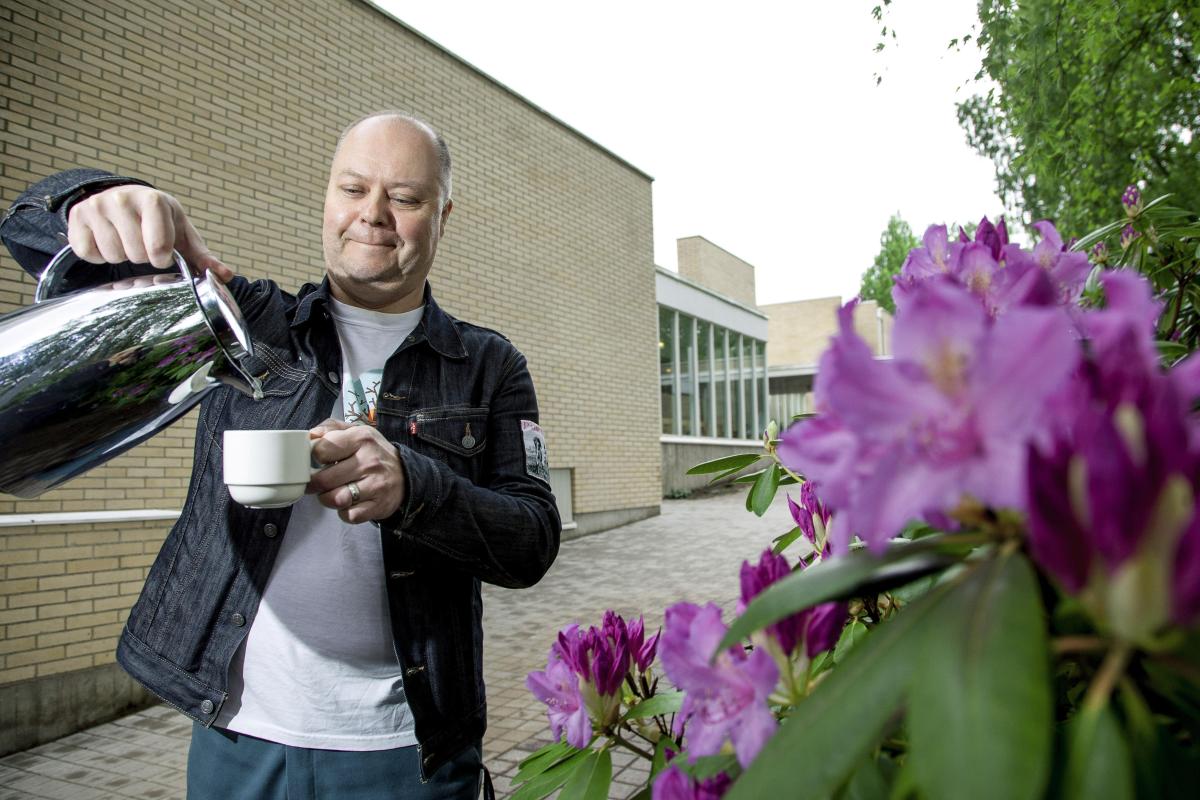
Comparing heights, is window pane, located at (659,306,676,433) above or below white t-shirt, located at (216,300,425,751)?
above

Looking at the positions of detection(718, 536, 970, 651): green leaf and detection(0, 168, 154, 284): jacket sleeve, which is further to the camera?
detection(0, 168, 154, 284): jacket sleeve

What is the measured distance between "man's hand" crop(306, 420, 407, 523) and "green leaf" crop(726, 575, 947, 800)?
0.99m

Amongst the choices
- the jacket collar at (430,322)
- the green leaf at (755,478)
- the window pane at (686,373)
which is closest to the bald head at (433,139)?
the jacket collar at (430,322)

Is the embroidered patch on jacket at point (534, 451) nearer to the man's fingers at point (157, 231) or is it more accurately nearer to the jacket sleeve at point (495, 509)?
the jacket sleeve at point (495, 509)

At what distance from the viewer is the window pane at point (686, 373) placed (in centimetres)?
1779

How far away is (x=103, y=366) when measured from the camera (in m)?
1.21

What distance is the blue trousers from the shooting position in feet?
5.24

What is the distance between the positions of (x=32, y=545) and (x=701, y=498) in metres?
14.3

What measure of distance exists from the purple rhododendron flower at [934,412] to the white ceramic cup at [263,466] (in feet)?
3.09

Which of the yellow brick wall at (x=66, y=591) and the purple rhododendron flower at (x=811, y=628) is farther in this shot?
the yellow brick wall at (x=66, y=591)

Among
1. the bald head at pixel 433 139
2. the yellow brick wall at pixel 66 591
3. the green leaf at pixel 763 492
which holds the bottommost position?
the yellow brick wall at pixel 66 591

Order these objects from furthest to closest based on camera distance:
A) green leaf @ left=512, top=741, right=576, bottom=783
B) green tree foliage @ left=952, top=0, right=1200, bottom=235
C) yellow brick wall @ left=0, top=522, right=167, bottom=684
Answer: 1. green tree foliage @ left=952, top=0, right=1200, bottom=235
2. yellow brick wall @ left=0, top=522, right=167, bottom=684
3. green leaf @ left=512, top=741, right=576, bottom=783

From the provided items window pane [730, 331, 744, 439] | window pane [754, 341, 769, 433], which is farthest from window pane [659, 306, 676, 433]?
window pane [754, 341, 769, 433]

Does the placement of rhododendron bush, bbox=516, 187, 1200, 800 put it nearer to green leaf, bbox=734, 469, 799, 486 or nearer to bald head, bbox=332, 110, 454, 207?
green leaf, bbox=734, 469, 799, 486
